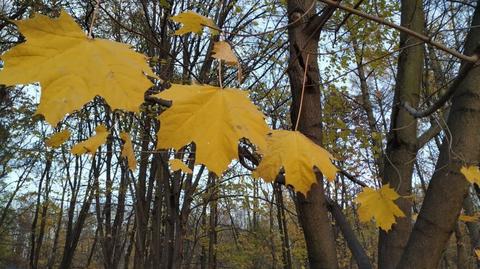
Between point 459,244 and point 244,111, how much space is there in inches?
371

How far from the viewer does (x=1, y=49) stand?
29.8ft

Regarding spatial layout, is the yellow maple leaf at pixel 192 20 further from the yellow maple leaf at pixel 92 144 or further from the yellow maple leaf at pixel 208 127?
the yellow maple leaf at pixel 92 144

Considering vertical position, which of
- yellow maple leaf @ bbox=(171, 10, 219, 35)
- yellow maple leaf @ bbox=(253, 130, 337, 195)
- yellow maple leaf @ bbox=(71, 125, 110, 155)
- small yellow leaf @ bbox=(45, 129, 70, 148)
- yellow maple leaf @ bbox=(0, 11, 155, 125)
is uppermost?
yellow maple leaf @ bbox=(171, 10, 219, 35)

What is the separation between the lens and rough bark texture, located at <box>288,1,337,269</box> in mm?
1992

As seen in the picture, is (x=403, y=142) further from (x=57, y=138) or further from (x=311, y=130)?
(x=57, y=138)

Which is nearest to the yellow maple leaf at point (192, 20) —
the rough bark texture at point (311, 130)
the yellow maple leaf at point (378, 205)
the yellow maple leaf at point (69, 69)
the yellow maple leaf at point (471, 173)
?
the yellow maple leaf at point (69, 69)

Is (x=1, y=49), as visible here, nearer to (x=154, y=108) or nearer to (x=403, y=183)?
(x=154, y=108)

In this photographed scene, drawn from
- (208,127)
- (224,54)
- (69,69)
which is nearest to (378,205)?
(224,54)

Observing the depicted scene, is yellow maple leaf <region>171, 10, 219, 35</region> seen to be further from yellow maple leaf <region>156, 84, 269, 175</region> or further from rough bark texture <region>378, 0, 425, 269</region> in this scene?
rough bark texture <region>378, 0, 425, 269</region>

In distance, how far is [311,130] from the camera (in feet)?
6.67

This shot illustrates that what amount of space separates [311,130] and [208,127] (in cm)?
121

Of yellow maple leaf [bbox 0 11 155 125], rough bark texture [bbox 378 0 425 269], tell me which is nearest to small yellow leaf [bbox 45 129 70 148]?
yellow maple leaf [bbox 0 11 155 125]

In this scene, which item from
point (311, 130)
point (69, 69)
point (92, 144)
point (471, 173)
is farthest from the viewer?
point (311, 130)

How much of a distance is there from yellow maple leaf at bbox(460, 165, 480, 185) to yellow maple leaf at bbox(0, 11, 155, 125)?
165cm
